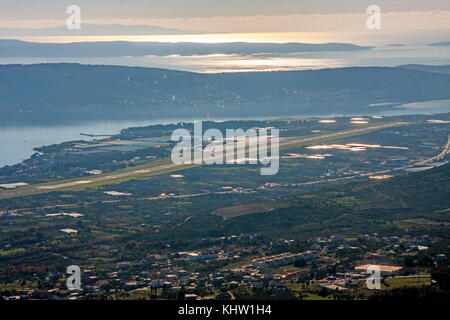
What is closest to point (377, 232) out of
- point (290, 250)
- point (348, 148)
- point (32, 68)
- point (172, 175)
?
point (290, 250)

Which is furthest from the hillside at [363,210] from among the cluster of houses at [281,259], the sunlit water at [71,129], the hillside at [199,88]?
the hillside at [199,88]

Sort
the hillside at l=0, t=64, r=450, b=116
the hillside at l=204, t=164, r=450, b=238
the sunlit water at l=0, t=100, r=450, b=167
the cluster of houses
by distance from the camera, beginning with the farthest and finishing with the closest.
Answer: the hillside at l=0, t=64, r=450, b=116 → the sunlit water at l=0, t=100, r=450, b=167 → the hillside at l=204, t=164, r=450, b=238 → the cluster of houses

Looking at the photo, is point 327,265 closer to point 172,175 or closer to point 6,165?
point 172,175

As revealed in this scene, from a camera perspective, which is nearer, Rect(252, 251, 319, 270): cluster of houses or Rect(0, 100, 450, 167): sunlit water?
Rect(252, 251, 319, 270): cluster of houses

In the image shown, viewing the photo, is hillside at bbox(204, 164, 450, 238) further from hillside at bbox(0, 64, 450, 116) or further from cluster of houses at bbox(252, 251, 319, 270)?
hillside at bbox(0, 64, 450, 116)

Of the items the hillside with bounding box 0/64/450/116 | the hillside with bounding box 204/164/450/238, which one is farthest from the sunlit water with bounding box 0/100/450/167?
the hillside with bounding box 204/164/450/238

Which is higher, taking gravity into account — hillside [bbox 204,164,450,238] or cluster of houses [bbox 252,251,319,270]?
hillside [bbox 204,164,450,238]

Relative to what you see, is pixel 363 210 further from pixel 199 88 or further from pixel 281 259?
pixel 199 88

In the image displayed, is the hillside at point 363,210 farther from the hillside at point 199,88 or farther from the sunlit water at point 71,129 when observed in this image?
the hillside at point 199,88

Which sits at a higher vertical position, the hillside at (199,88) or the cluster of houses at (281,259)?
the hillside at (199,88)

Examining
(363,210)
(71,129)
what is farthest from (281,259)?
(71,129)

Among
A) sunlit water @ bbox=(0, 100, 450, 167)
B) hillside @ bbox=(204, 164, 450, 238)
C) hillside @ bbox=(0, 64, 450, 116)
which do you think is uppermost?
hillside @ bbox=(0, 64, 450, 116)
